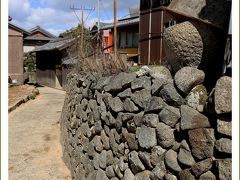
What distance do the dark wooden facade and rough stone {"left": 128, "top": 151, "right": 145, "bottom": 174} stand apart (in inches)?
388

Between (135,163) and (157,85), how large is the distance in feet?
2.93

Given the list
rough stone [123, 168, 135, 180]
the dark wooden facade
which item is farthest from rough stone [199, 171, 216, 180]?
the dark wooden facade

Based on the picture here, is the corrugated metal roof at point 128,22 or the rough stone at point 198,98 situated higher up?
the corrugated metal roof at point 128,22

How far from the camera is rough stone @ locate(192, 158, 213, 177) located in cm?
271

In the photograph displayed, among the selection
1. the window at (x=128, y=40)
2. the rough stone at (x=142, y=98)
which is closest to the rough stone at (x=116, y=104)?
the rough stone at (x=142, y=98)

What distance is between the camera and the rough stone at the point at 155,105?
3428 millimetres

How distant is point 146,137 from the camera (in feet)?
11.9

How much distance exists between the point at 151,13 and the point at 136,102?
1282 centimetres

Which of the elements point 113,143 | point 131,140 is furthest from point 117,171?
point 131,140

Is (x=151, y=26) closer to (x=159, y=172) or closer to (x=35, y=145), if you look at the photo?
(x=35, y=145)

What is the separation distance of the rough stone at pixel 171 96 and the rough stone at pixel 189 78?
72 mm

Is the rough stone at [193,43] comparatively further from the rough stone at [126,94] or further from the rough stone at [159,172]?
the rough stone at [159,172]

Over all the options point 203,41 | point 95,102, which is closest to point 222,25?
point 203,41

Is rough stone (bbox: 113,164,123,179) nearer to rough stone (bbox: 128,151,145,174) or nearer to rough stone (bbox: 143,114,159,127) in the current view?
rough stone (bbox: 128,151,145,174)
